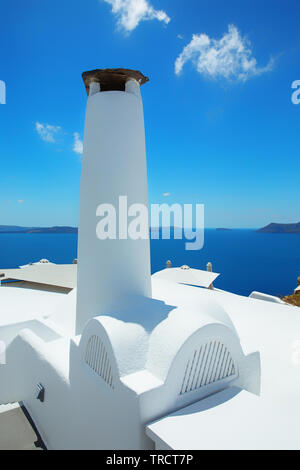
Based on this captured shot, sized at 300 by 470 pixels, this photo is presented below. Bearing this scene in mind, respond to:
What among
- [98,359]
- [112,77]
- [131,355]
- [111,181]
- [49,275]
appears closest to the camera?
[131,355]

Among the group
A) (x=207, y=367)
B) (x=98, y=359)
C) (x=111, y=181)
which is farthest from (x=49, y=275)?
(x=207, y=367)

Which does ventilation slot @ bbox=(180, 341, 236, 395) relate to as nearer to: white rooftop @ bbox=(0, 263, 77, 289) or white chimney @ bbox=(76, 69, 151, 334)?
white chimney @ bbox=(76, 69, 151, 334)

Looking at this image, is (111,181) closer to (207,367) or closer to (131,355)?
(131,355)

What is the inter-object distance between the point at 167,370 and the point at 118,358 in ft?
2.66

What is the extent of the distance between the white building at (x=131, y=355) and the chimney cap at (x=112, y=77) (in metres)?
0.02

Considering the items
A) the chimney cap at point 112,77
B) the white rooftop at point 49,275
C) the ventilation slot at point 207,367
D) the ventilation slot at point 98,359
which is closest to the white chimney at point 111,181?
the chimney cap at point 112,77

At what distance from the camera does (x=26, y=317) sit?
9219 mm

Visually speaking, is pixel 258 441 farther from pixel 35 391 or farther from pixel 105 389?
pixel 35 391

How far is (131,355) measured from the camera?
4.40 m

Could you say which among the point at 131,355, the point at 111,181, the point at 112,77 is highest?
the point at 112,77

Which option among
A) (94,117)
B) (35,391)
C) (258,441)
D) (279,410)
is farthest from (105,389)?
(94,117)

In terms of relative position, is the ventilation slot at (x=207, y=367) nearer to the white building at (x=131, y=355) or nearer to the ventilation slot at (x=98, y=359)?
the white building at (x=131, y=355)

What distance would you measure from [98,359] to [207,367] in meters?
1.83

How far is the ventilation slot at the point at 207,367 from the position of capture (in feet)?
13.8
